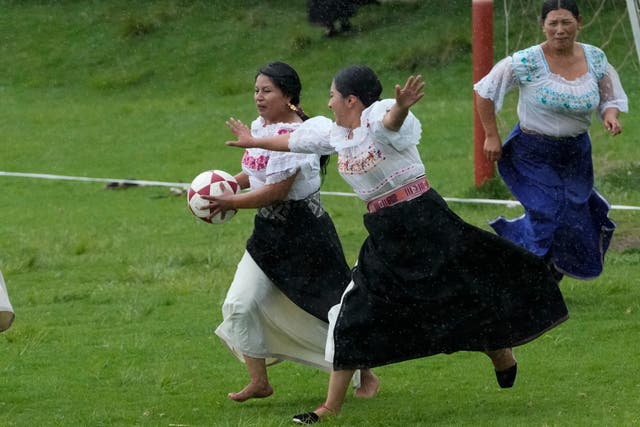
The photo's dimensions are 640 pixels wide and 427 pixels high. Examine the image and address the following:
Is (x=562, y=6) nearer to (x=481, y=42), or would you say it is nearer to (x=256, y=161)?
(x=256, y=161)

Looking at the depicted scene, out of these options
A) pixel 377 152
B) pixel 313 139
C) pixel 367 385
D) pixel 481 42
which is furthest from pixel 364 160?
pixel 481 42

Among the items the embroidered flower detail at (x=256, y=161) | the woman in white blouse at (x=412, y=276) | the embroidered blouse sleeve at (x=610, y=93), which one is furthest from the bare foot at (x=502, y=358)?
the embroidered blouse sleeve at (x=610, y=93)

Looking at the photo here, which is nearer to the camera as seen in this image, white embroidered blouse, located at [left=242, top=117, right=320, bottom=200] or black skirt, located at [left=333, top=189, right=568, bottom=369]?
black skirt, located at [left=333, top=189, right=568, bottom=369]

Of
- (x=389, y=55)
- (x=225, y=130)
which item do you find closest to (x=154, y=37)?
(x=389, y=55)

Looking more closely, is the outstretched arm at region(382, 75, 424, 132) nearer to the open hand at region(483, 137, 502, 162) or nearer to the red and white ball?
the red and white ball

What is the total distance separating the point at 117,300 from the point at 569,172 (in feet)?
13.0

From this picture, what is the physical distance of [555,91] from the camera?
778 centimetres

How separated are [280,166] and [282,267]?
1.70 ft

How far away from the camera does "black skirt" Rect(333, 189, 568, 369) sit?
6207 millimetres

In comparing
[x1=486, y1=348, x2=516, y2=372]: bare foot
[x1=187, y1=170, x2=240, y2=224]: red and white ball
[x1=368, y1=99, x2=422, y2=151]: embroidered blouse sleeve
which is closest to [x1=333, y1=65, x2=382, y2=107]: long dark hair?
[x1=368, y1=99, x2=422, y2=151]: embroidered blouse sleeve

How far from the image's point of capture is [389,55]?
2547 centimetres

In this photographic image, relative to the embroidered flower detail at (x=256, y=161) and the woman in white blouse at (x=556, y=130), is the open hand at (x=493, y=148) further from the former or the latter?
the embroidered flower detail at (x=256, y=161)

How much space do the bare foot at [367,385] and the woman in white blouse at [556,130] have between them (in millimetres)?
1542

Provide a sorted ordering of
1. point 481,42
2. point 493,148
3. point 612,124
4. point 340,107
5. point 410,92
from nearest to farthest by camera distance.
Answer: point 410,92 → point 340,107 → point 612,124 → point 493,148 → point 481,42
